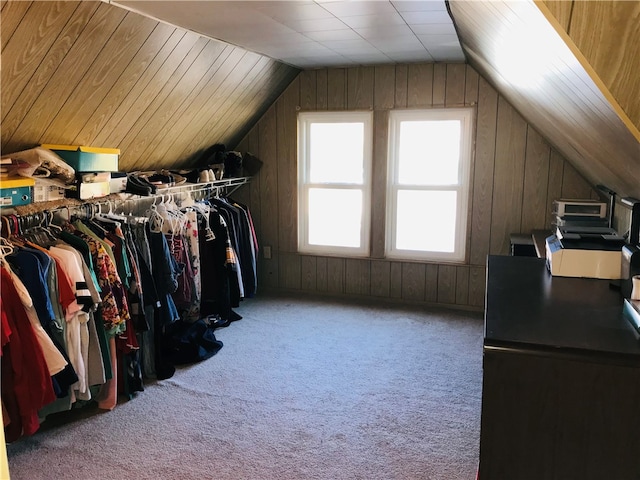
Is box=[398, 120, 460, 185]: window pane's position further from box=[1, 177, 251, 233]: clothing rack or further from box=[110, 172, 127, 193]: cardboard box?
box=[110, 172, 127, 193]: cardboard box

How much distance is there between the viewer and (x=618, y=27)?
1.15 metres

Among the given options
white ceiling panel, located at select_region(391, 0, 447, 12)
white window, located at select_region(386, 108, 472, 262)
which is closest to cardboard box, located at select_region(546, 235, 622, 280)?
white ceiling panel, located at select_region(391, 0, 447, 12)

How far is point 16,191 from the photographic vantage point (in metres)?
2.57

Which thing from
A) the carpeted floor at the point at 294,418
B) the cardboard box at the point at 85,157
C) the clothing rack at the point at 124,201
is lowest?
the carpeted floor at the point at 294,418

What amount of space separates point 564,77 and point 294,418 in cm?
212

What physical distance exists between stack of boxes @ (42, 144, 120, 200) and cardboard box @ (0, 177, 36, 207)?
11.7 inches

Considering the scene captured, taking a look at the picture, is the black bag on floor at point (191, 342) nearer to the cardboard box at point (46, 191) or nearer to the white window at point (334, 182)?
the cardboard box at point (46, 191)

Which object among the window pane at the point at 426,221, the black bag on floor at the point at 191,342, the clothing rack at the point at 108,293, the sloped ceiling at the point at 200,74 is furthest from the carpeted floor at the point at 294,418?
the sloped ceiling at the point at 200,74

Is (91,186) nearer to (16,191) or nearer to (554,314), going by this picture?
(16,191)

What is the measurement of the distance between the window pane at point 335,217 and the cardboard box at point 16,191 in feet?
8.82

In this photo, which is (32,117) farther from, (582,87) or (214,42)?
(582,87)

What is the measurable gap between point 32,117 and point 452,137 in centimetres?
316

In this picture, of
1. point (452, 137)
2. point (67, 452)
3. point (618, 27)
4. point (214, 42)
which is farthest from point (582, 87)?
point (452, 137)

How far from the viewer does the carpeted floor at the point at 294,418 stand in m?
2.44
